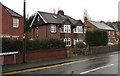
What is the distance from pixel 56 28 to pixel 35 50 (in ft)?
47.7

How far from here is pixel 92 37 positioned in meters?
23.6

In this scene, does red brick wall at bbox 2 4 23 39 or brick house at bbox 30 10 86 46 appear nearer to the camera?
red brick wall at bbox 2 4 23 39

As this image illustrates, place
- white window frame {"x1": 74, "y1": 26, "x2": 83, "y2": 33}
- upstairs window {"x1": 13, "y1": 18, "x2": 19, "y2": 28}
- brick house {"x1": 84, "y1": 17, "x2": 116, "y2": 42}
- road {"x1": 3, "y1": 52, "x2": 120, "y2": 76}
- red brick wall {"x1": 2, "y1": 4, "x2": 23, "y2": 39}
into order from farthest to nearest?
brick house {"x1": 84, "y1": 17, "x2": 116, "y2": 42}, white window frame {"x1": 74, "y1": 26, "x2": 83, "y2": 33}, upstairs window {"x1": 13, "y1": 18, "x2": 19, "y2": 28}, red brick wall {"x1": 2, "y1": 4, "x2": 23, "y2": 39}, road {"x1": 3, "y1": 52, "x2": 120, "y2": 76}

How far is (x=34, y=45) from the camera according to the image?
44.7 ft

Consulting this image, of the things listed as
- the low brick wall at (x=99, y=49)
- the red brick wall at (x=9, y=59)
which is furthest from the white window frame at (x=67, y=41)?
the red brick wall at (x=9, y=59)

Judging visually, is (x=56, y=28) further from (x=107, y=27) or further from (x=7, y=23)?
(x=107, y=27)

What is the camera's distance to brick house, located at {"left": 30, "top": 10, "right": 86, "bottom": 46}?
27.0 m

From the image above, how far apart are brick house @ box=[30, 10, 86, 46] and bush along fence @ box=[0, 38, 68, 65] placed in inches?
401

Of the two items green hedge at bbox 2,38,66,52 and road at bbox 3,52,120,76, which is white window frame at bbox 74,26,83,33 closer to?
green hedge at bbox 2,38,66,52

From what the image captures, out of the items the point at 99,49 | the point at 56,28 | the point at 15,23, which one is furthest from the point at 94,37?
the point at 15,23

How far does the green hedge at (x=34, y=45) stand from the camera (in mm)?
11855

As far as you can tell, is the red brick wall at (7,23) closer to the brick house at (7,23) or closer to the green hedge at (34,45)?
the brick house at (7,23)

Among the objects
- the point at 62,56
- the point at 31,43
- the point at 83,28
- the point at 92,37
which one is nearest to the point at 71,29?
the point at 83,28

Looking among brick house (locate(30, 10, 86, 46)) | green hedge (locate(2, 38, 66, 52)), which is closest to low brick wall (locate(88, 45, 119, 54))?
green hedge (locate(2, 38, 66, 52))
